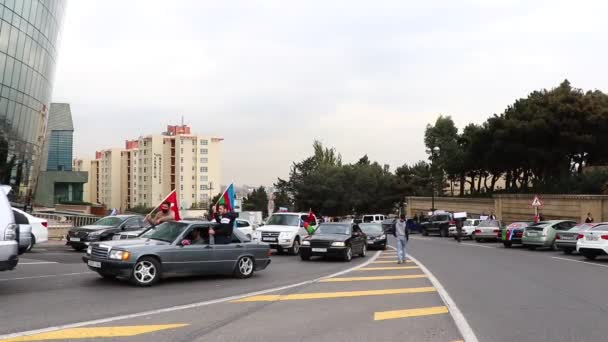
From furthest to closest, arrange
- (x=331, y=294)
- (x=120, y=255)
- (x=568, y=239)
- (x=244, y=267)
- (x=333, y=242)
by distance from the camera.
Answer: (x=568, y=239)
(x=333, y=242)
(x=244, y=267)
(x=120, y=255)
(x=331, y=294)

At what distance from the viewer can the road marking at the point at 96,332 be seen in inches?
290

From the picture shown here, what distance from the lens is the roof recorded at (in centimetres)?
11181

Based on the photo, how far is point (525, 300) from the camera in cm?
1139

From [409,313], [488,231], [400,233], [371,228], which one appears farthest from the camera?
[488,231]

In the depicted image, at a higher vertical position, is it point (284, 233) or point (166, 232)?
point (166, 232)

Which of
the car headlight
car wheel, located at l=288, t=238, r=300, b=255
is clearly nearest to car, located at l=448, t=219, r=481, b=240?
car wheel, located at l=288, t=238, r=300, b=255

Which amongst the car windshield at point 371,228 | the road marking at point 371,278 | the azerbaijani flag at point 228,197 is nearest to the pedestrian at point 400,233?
the road marking at point 371,278

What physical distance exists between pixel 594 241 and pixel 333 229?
9.44 meters

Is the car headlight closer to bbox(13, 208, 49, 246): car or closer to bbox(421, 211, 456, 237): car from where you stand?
bbox(13, 208, 49, 246): car

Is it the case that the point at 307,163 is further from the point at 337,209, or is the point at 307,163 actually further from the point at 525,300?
the point at 525,300

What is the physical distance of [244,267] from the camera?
574 inches

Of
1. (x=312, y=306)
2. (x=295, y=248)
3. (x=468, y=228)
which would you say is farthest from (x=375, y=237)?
(x=312, y=306)

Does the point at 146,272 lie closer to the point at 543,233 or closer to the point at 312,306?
the point at 312,306

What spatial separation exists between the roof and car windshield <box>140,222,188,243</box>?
106 metres
